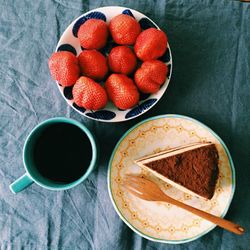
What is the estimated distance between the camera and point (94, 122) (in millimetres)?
1004

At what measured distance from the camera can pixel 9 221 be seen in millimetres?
1040

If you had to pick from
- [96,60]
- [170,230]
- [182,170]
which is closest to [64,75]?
[96,60]

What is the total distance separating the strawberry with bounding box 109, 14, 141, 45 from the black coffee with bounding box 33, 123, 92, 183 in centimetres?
25

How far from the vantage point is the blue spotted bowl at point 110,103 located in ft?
3.10

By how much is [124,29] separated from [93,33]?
0.08 metres

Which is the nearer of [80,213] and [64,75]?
[64,75]

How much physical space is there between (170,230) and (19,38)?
0.65 m

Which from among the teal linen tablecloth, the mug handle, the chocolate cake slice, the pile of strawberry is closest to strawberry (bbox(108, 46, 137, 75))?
the pile of strawberry

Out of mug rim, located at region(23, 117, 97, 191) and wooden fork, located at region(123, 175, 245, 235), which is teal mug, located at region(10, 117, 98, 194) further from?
wooden fork, located at region(123, 175, 245, 235)

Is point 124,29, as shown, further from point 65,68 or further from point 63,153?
point 63,153

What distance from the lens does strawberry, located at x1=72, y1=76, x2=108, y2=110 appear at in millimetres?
902

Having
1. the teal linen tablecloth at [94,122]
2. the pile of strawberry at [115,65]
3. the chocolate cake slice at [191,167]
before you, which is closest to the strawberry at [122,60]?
the pile of strawberry at [115,65]

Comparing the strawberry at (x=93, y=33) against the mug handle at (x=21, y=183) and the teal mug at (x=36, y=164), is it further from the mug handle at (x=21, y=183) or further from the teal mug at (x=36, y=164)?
the mug handle at (x=21, y=183)

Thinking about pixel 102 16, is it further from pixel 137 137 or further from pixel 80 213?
pixel 80 213
